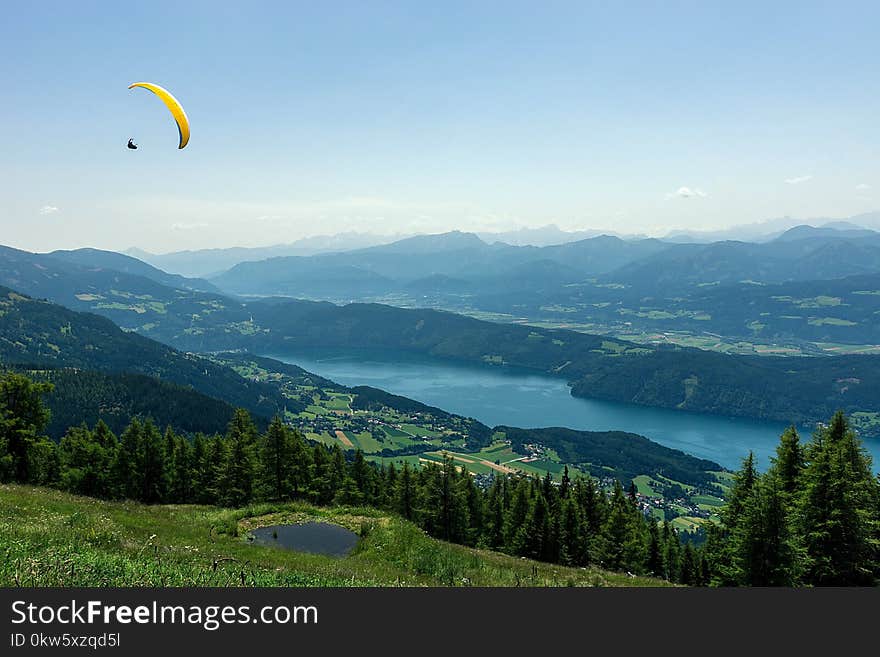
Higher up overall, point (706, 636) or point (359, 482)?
point (706, 636)

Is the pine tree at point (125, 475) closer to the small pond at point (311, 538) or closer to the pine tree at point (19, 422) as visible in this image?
the pine tree at point (19, 422)

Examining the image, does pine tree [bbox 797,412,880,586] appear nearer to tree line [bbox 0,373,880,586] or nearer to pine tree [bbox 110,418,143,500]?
tree line [bbox 0,373,880,586]

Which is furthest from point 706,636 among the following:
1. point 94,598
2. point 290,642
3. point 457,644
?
point 94,598

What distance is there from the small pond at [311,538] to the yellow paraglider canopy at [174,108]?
20.1 metres

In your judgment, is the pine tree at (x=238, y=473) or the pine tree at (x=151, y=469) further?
the pine tree at (x=151, y=469)

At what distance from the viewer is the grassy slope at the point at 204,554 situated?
36.4 feet

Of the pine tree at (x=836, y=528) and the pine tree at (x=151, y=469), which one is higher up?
the pine tree at (x=836, y=528)

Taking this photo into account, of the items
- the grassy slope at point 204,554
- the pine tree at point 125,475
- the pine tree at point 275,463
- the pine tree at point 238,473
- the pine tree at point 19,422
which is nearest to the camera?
the grassy slope at point 204,554

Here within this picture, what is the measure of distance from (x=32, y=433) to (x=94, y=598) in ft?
116

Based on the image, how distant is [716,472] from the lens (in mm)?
178125

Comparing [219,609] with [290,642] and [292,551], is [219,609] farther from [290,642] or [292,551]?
[292,551]

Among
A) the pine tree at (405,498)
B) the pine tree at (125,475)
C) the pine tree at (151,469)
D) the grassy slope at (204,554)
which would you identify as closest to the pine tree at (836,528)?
the grassy slope at (204,554)

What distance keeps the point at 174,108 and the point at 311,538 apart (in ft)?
76.6

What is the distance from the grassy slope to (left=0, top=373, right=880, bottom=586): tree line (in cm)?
877
